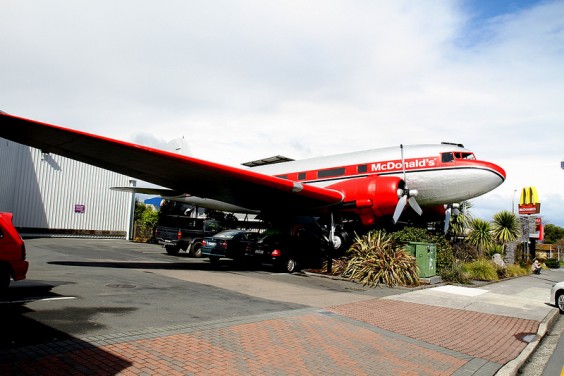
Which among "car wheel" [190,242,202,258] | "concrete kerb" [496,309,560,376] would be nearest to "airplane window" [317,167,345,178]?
"car wheel" [190,242,202,258]

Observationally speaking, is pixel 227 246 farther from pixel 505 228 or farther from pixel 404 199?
pixel 505 228

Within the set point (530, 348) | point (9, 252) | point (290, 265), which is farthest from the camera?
point (290, 265)

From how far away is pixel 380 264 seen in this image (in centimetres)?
1530

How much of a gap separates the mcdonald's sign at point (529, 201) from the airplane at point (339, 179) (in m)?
24.5

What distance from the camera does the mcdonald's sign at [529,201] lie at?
38469 millimetres

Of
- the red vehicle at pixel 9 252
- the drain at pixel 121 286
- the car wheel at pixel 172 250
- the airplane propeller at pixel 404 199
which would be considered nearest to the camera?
the red vehicle at pixel 9 252

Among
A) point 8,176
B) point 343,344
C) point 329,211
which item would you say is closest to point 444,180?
point 329,211

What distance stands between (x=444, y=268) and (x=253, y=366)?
1502 cm

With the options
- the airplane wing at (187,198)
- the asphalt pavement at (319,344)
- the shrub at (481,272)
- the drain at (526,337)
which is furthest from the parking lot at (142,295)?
the shrub at (481,272)

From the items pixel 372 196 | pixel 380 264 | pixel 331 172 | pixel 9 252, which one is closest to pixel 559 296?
pixel 380 264

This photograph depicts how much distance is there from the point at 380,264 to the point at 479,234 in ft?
57.1

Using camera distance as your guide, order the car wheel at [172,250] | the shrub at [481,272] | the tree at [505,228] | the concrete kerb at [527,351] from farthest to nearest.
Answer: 1. the tree at [505,228]
2. the car wheel at [172,250]
3. the shrub at [481,272]
4. the concrete kerb at [527,351]

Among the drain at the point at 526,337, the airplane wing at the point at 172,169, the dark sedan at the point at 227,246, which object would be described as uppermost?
the airplane wing at the point at 172,169

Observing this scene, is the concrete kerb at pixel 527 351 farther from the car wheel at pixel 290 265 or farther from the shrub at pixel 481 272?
the car wheel at pixel 290 265
